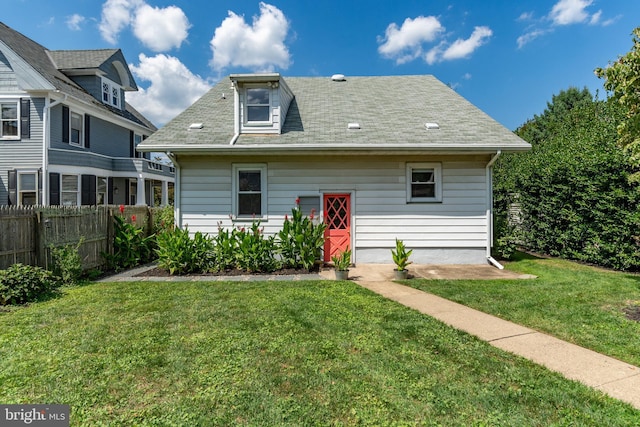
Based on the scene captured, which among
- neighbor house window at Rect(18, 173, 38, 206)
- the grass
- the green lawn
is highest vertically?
neighbor house window at Rect(18, 173, 38, 206)

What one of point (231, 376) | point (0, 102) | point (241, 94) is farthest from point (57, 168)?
point (231, 376)

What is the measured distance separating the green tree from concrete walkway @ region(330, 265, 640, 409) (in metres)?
→ 3.14

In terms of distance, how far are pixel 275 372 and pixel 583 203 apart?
9.49m

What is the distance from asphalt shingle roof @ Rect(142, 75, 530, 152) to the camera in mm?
8380

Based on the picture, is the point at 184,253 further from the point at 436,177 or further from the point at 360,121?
the point at 436,177

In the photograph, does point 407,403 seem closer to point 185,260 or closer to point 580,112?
point 185,260

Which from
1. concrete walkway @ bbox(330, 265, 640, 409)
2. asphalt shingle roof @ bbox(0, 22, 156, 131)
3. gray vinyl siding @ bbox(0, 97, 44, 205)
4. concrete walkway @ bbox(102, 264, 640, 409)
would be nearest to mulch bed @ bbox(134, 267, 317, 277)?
concrete walkway @ bbox(102, 264, 640, 409)

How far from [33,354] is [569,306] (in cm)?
714

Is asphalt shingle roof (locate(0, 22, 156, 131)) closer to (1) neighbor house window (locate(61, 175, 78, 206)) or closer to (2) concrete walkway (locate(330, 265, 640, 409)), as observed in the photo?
(1) neighbor house window (locate(61, 175, 78, 206))

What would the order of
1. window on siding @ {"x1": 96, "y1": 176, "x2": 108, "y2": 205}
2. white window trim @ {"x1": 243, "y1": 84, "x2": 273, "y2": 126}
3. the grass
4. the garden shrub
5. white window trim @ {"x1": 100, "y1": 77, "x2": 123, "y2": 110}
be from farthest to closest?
white window trim @ {"x1": 100, "y1": 77, "x2": 123, "y2": 110} → window on siding @ {"x1": 96, "y1": 176, "x2": 108, "y2": 205} → white window trim @ {"x1": 243, "y1": 84, "x2": 273, "y2": 126} → the garden shrub → the grass

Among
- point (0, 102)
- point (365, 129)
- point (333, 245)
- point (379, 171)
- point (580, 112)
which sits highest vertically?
point (580, 112)

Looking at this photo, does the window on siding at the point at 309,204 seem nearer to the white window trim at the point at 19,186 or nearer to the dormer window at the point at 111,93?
the white window trim at the point at 19,186

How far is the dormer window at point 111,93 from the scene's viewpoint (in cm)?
1731

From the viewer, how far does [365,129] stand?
9.09m
